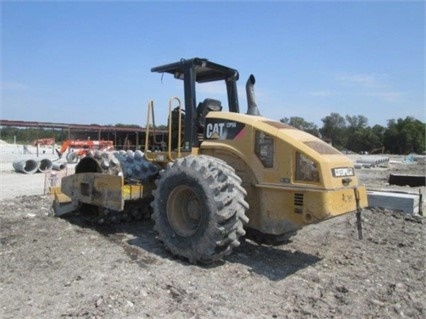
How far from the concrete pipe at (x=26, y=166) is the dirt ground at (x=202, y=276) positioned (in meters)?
12.1

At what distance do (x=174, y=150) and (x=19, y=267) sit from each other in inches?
107

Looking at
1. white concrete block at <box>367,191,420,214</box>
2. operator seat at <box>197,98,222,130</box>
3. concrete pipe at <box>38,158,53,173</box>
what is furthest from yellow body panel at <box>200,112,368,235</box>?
concrete pipe at <box>38,158,53,173</box>

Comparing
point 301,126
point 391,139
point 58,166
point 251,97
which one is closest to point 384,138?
point 391,139

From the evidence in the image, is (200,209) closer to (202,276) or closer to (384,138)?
(202,276)

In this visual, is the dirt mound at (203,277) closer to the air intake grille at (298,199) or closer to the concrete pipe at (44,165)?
the air intake grille at (298,199)

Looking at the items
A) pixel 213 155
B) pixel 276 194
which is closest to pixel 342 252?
pixel 276 194

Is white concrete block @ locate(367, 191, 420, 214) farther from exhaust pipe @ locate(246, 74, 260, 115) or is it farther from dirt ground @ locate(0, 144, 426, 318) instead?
exhaust pipe @ locate(246, 74, 260, 115)

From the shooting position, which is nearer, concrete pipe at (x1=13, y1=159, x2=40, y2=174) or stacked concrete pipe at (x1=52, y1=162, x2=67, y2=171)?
concrete pipe at (x1=13, y1=159, x2=40, y2=174)

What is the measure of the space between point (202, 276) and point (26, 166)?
52.9 feet

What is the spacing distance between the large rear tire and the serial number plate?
3.69ft

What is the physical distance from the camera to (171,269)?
4922mm

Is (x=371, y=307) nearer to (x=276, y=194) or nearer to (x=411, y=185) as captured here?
(x=276, y=194)

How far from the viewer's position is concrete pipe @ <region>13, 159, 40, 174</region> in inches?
719

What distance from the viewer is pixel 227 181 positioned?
4.98 m
